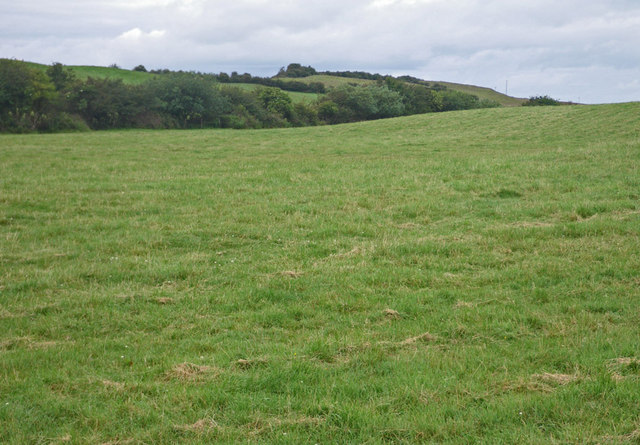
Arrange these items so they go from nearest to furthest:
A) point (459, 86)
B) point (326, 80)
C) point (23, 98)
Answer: point (23, 98) < point (459, 86) < point (326, 80)

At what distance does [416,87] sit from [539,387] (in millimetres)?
110021

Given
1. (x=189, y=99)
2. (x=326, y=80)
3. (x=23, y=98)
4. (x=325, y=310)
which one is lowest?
(x=325, y=310)

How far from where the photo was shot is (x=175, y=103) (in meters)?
77.1

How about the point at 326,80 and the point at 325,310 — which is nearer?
the point at 325,310

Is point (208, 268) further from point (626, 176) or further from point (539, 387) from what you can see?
point (626, 176)

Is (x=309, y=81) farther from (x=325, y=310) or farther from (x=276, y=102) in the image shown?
(x=325, y=310)

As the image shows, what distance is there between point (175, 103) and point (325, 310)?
73.7m

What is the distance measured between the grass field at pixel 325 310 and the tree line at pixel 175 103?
50211 mm

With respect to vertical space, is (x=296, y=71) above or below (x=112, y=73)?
above

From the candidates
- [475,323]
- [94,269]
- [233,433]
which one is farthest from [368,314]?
[94,269]

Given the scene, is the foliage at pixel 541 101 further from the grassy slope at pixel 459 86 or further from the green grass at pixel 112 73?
the green grass at pixel 112 73

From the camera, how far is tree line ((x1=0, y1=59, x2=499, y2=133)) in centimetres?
6394

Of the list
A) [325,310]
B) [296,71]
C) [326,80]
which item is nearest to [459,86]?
[326,80]

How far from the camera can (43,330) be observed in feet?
27.1
